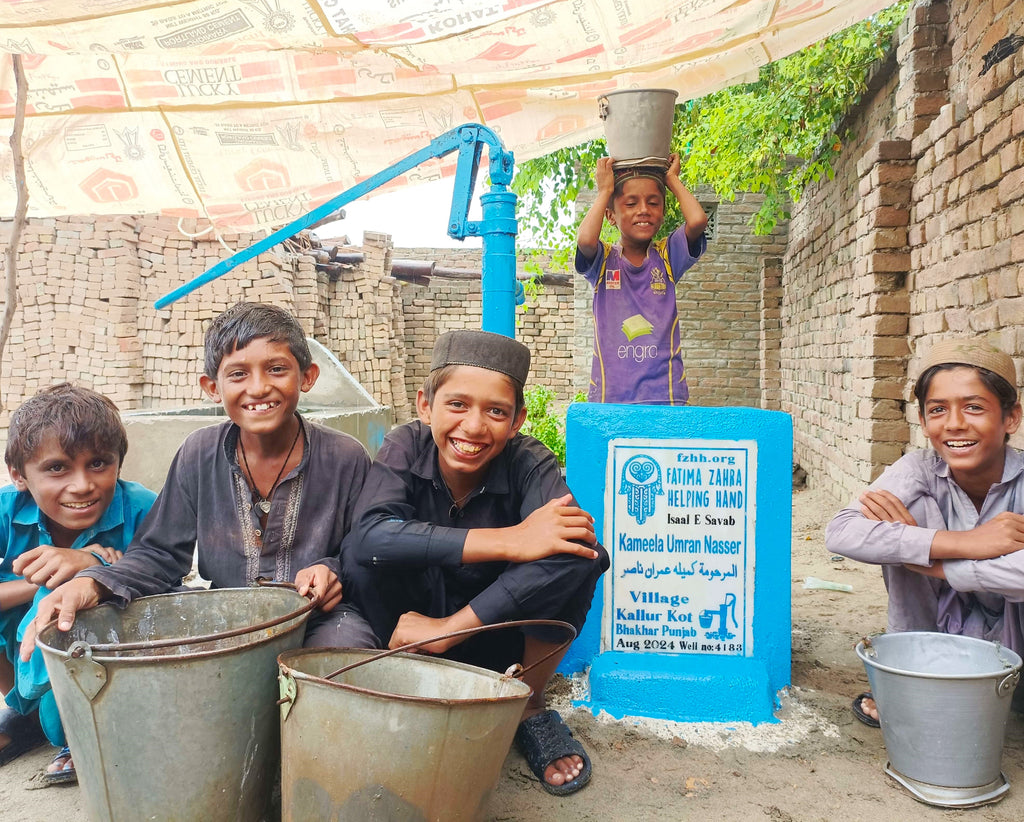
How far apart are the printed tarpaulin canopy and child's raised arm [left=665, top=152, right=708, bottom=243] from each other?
0.85 m

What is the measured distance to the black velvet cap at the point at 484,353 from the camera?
7.03 ft

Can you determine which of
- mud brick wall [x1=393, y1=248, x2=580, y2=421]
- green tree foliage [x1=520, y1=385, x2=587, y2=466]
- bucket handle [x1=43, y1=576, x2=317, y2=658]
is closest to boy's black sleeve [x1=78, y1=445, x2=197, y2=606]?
bucket handle [x1=43, y1=576, x2=317, y2=658]

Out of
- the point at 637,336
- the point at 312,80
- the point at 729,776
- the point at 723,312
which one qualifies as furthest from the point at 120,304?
the point at 729,776

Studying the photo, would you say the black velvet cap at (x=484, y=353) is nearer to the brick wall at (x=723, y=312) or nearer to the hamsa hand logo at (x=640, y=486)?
the hamsa hand logo at (x=640, y=486)

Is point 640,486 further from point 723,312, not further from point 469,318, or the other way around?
point 469,318

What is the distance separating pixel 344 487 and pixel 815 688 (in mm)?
1802

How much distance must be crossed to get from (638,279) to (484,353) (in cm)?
137

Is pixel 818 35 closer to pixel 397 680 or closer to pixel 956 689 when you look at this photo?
pixel 956 689

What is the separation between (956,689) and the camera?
1.87 metres

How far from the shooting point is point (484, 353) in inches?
84.4

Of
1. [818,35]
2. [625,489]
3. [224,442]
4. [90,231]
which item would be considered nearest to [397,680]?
[224,442]

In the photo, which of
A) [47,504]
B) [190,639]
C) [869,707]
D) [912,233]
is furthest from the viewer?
[912,233]

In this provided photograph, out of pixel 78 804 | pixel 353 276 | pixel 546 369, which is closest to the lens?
pixel 78 804

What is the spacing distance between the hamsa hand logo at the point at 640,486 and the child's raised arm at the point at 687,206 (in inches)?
44.6
